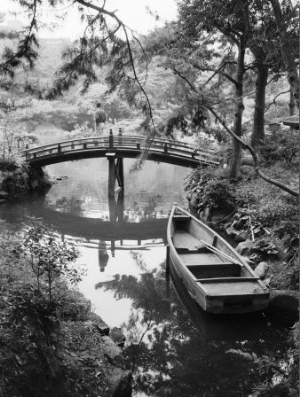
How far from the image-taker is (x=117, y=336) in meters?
7.02

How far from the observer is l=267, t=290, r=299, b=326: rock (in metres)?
7.35

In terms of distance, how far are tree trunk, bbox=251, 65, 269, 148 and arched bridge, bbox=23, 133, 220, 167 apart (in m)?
1.95

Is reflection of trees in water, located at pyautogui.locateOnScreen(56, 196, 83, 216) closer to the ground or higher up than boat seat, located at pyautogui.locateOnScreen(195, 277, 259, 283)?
closer to the ground

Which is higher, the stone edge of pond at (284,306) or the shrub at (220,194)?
the shrub at (220,194)

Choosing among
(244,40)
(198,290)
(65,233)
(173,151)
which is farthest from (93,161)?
(198,290)

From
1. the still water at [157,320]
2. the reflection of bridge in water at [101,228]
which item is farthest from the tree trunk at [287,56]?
the reflection of bridge in water at [101,228]

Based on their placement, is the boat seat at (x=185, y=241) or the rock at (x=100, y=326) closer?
the rock at (x=100, y=326)

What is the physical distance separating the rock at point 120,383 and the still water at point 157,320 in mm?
467

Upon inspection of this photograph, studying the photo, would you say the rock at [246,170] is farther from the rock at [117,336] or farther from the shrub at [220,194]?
the rock at [117,336]

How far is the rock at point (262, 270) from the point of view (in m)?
8.52

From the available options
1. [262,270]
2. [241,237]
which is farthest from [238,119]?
[262,270]

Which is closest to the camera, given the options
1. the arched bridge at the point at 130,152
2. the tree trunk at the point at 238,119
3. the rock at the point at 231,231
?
the rock at the point at 231,231

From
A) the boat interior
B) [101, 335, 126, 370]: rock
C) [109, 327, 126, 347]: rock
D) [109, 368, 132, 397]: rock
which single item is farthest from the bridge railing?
[109, 368, 132, 397]: rock

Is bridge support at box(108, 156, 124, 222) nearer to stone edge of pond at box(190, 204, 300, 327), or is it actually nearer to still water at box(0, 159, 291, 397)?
still water at box(0, 159, 291, 397)
